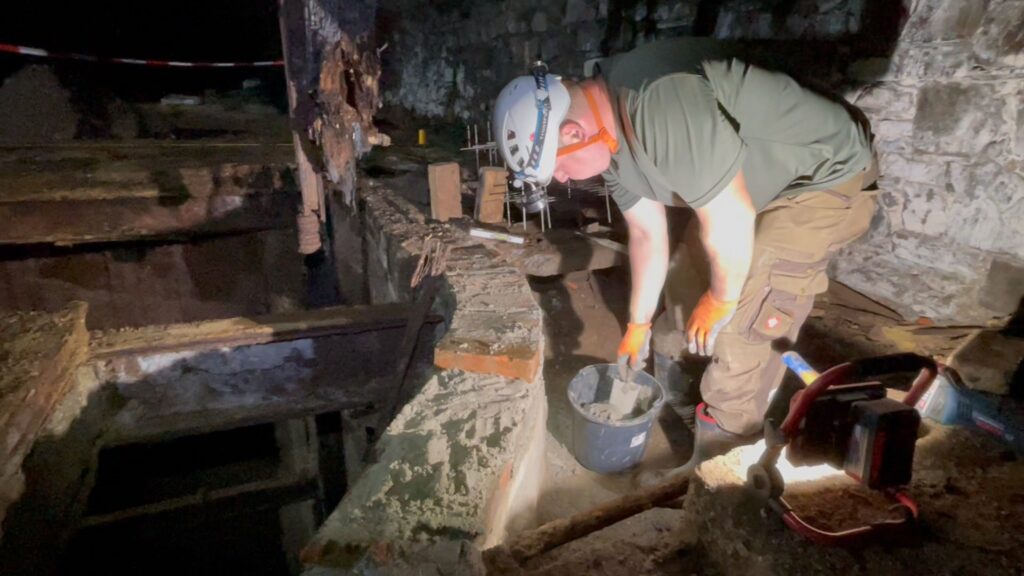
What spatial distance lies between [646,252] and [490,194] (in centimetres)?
130

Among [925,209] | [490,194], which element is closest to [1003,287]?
[925,209]

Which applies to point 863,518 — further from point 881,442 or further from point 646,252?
point 646,252

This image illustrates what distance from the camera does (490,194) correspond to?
11.3 feet

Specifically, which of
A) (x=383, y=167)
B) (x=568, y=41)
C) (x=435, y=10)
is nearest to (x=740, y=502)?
(x=383, y=167)

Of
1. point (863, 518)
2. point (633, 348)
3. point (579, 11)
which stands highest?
point (579, 11)

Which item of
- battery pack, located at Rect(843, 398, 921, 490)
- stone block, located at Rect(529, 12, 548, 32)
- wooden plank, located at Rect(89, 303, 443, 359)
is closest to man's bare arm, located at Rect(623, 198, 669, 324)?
wooden plank, located at Rect(89, 303, 443, 359)

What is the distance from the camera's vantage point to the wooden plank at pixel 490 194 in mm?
3436

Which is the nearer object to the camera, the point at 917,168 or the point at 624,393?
the point at 624,393

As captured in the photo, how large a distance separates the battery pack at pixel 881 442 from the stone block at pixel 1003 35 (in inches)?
75.2

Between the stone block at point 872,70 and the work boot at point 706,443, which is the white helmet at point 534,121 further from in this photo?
the stone block at point 872,70

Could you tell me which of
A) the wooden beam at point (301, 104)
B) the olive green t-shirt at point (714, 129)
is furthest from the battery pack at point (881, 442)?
the wooden beam at point (301, 104)

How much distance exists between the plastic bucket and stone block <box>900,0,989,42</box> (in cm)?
197

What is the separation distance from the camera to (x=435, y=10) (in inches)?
291

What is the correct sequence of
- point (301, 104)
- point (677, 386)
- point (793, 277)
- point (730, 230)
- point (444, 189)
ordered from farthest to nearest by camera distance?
point (444, 189) → point (301, 104) → point (677, 386) → point (793, 277) → point (730, 230)
